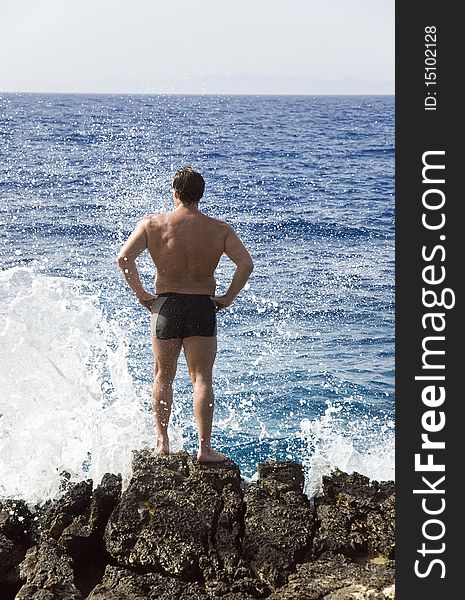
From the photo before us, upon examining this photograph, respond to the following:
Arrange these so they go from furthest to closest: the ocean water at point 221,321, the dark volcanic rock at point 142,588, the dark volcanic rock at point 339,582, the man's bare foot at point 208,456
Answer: the ocean water at point 221,321
the man's bare foot at point 208,456
the dark volcanic rock at point 142,588
the dark volcanic rock at point 339,582

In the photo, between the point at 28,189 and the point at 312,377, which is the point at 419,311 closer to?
the point at 312,377

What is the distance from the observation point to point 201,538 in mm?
4922

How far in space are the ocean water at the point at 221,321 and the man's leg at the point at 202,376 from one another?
50 centimetres

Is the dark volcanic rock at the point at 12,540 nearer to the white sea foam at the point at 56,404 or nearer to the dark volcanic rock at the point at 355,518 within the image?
the white sea foam at the point at 56,404

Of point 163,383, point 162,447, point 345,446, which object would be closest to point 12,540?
point 162,447

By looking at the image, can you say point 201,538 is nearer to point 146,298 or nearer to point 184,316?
point 184,316

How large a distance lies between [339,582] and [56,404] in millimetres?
3128

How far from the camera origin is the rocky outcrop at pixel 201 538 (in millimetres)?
4527

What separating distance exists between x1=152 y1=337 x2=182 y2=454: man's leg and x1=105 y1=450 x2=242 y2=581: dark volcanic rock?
333 mm

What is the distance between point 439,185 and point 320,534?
204 cm

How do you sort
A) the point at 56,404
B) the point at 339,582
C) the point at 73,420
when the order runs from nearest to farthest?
1. the point at 339,582
2. the point at 73,420
3. the point at 56,404

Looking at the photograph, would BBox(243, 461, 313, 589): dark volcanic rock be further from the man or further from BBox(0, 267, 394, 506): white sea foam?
the man

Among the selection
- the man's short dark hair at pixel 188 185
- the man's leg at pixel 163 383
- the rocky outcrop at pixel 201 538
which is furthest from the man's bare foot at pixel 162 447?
the man's short dark hair at pixel 188 185

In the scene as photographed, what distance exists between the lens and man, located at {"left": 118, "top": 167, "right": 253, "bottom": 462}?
5.78 meters
